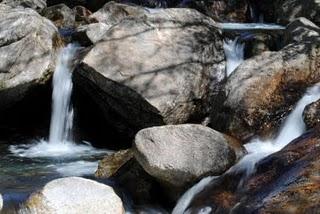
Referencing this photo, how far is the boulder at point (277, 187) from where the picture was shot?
3.99m

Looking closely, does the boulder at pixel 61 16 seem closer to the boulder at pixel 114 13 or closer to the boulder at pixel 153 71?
the boulder at pixel 114 13

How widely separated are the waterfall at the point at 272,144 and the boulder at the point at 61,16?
602cm

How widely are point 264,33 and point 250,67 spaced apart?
2749mm

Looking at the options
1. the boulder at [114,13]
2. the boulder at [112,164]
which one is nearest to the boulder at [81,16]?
the boulder at [114,13]

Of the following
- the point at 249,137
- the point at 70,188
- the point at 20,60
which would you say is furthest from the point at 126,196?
the point at 20,60

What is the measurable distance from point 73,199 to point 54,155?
3.11 meters

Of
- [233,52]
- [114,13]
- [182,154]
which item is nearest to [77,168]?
[182,154]

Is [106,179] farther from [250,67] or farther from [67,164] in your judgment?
[250,67]

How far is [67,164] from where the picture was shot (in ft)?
23.9

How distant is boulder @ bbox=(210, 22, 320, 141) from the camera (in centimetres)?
657

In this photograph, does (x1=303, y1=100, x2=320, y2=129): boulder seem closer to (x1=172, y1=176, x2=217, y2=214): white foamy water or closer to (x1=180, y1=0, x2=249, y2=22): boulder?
(x1=172, y1=176, x2=217, y2=214): white foamy water

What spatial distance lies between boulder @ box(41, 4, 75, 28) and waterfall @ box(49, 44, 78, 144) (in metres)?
2.83

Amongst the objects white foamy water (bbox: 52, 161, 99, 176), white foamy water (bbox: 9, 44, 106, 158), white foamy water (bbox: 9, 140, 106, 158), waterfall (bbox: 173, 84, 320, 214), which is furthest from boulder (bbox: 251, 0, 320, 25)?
white foamy water (bbox: 52, 161, 99, 176)

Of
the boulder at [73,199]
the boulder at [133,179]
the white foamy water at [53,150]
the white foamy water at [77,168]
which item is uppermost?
the boulder at [73,199]
